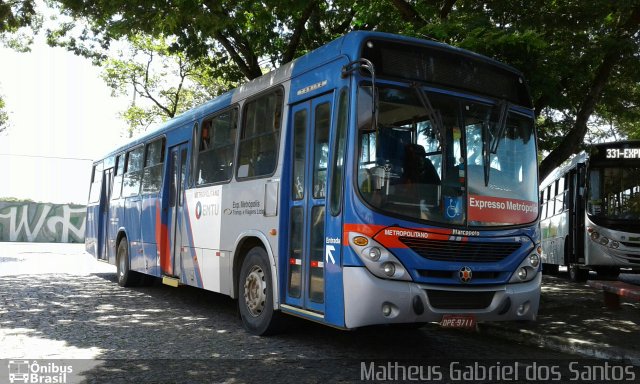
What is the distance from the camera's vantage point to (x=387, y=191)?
230 inches

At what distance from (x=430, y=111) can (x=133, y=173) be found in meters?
8.30

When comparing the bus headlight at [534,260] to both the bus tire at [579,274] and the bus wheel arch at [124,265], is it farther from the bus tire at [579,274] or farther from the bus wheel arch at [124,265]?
the bus tire at [579,274]

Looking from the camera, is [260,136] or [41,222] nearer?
[260,136]

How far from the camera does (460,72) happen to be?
6.54 metres

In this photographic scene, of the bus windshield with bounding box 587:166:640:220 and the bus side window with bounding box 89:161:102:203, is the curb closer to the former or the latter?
the bus windshield with bounding box 587:166:640:220

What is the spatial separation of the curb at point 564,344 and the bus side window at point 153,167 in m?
6.06

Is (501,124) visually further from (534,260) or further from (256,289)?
(256,289)

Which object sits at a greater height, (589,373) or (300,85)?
(300,85)

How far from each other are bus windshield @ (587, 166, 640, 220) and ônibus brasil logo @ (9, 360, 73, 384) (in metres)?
12.8

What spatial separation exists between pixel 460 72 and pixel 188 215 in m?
4.95

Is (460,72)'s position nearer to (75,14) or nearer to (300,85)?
(300,85)

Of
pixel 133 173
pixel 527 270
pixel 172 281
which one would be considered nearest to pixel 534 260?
pixel 527 270

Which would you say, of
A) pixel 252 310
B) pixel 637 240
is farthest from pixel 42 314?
Answer: pixel 637 240

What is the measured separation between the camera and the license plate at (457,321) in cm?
586
